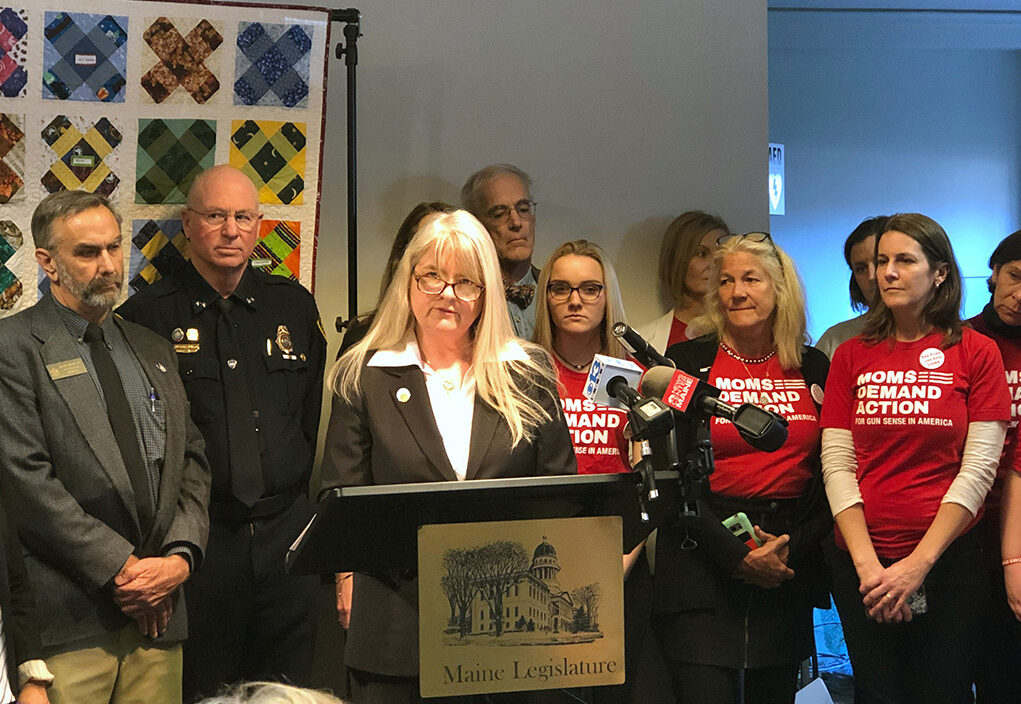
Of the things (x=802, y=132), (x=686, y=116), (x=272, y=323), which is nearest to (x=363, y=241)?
(x=272, y=323)

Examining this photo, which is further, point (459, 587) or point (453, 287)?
point (453, 287)

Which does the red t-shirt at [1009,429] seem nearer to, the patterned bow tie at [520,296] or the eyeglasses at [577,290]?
the eyeglasses at [577,290]

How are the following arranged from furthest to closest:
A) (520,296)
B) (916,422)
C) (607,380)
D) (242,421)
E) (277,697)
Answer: (520,296) < (242,421) < (916,422) < (607,380) < (277,697)

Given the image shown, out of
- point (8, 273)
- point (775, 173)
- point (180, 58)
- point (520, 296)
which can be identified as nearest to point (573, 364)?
point (520, 296)

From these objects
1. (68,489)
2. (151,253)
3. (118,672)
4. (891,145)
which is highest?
(891,145)

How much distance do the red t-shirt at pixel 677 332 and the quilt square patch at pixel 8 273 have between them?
7.20ft

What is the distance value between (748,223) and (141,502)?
273 cm

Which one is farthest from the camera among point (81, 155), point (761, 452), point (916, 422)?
point (81, 155)

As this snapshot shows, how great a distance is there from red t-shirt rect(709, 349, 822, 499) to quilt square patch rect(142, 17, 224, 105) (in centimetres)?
191

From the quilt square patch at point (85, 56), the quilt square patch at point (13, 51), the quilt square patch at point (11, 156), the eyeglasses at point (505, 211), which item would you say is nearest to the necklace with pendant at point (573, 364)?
the eyeglasses at point (505, 211)

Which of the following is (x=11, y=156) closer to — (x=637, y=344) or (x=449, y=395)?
(x=449, y=395)

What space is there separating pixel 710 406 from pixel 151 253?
230 cm

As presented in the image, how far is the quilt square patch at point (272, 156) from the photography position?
3.71 meters

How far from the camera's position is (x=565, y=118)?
4375mm
